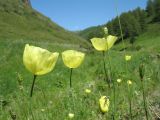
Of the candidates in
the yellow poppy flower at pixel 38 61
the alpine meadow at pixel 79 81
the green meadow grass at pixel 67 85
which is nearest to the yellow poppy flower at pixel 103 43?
the alpine meadow at pixel 79 81

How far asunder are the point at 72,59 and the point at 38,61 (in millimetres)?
659

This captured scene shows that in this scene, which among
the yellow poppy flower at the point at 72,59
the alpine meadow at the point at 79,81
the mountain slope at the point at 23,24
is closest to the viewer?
the alpine meadow at the point at 79,81

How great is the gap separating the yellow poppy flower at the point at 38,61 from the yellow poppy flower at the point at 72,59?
1.59 ft

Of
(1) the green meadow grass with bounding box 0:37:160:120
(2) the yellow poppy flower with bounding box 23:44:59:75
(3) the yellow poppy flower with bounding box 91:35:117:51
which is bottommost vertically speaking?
(1) the green meadow grass with bounding box 0:37:160:120

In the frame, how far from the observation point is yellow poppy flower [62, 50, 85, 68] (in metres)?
2.84

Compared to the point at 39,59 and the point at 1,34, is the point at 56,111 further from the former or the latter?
the point at 1,34

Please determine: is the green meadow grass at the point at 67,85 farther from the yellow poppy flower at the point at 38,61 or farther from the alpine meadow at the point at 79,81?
the yellow poppy flower at the point at 38,61

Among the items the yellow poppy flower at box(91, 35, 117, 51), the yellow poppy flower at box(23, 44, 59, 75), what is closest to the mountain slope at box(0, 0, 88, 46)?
the yellow poppy flower at box(91, 35, 117, 51)

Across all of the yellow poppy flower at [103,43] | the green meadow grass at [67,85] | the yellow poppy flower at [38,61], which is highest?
the yellow poppy flower at [103,43]

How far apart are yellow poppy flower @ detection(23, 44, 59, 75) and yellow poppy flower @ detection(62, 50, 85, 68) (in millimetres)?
484

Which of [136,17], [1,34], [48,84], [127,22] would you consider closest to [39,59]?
[48,84]

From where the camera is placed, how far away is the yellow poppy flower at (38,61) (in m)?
2.24

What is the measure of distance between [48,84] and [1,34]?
59.3 meters

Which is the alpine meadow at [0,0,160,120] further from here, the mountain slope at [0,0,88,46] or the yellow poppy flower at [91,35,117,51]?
the mountain slope at [0,0,88,46]
